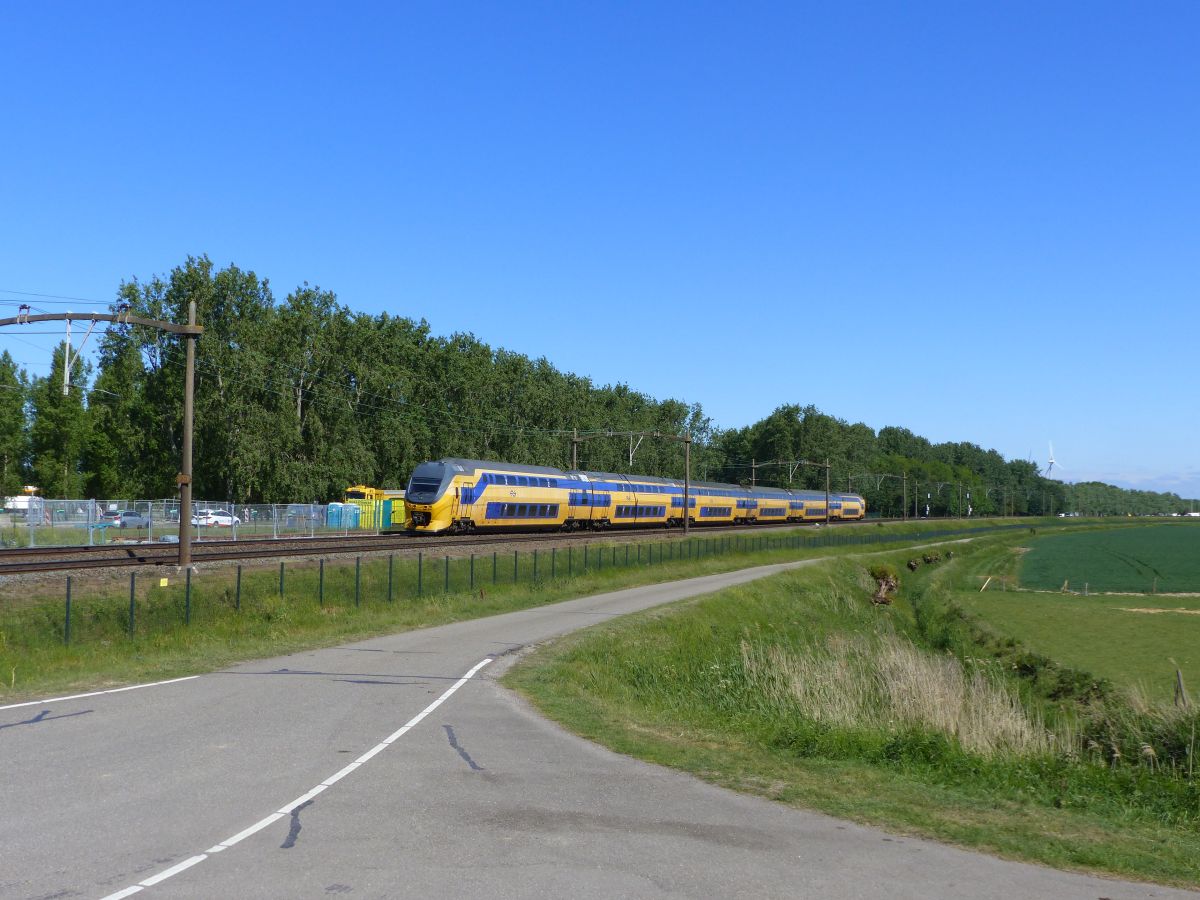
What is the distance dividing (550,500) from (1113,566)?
5797 centimetres

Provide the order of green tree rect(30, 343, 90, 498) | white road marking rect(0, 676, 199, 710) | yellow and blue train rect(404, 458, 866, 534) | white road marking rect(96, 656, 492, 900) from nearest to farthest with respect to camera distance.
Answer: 1. white road marking rect(96, 656, 492, 900)
2. white road marking rect(0, 676, 199, 710)
3. yellow and blue train rect(404, 458, 866, 534)
4. green tree rect(30, 343, 90, 498)

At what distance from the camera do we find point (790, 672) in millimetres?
19156

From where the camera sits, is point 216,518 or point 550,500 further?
point 550,500

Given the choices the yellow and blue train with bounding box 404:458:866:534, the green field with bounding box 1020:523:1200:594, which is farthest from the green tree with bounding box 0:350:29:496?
the green field with bounding box 1020:523:1200:594

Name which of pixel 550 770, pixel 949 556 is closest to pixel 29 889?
pixel 550 770

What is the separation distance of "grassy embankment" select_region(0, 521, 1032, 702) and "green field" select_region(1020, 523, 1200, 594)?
1856 inches

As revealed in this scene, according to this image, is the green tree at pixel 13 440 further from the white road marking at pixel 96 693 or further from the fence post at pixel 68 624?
the white road marking at pixel 96 693

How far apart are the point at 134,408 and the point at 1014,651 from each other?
202ft

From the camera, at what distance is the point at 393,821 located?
8.74 metres

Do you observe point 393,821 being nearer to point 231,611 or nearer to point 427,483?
point 231,611

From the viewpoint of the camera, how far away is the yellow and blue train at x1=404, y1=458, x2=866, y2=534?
51.5 meters

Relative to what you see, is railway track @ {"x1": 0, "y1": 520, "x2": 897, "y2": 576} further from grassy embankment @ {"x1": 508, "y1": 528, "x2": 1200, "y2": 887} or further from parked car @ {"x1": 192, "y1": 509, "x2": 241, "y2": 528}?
grassy embankment @ {"x1": 508, "y1": 528, "x2": 1200, "y2": 887}

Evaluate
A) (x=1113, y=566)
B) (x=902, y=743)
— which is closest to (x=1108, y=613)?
(x=1113, y=566)

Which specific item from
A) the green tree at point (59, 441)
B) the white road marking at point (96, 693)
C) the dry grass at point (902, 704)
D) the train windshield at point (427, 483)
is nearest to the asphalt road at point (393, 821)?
the white road marking at point (96, 693)
